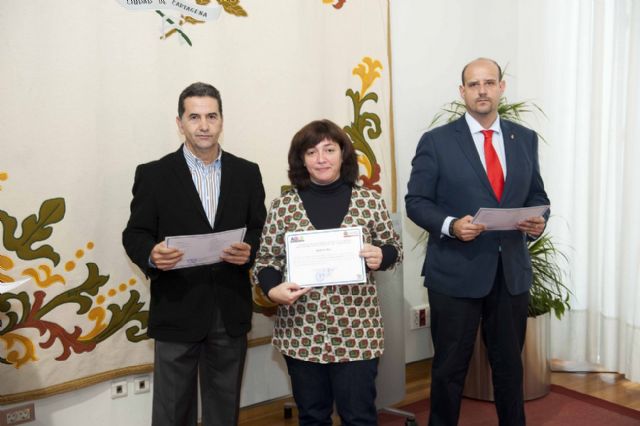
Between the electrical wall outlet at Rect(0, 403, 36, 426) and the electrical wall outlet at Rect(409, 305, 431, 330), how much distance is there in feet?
7.43

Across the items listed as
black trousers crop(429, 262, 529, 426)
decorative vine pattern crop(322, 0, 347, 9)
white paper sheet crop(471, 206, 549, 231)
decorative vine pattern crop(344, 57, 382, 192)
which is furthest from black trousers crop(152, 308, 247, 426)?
decorative vine pattern crop(322, 0, 347, 9)

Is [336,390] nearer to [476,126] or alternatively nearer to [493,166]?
[493,166]

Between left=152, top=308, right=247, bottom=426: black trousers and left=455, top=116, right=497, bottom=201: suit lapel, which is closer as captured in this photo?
left=152, top=308, right=247, bottom=426: black trousers

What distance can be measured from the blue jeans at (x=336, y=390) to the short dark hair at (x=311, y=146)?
650 millimetres

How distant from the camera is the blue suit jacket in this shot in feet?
8.37

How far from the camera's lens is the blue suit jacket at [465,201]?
8.37ft

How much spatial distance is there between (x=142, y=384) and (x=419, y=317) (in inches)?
72.3

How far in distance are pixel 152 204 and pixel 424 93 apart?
2.25 m

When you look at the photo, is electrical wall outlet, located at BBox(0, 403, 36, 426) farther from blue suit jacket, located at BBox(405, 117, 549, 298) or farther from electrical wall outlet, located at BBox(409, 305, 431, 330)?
electrical wall outlet, located at BBox(409, 305, 431, 330)

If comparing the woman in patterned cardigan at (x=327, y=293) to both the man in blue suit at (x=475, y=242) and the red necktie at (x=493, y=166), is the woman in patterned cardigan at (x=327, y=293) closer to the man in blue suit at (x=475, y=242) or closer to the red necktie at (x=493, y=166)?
the man in blue suit at (x=475, y=242)

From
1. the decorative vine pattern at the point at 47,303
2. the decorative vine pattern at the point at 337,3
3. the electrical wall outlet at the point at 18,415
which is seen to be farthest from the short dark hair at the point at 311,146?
the electrical wall outlet at the point at 18,415

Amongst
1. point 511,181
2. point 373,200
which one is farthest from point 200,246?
point 511,181

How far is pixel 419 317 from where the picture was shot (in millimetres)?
4008

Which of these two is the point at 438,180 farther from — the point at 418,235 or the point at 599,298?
the point at 599,298
